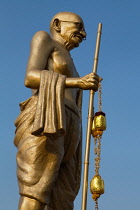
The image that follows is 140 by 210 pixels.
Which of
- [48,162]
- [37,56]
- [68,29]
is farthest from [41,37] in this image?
[48,162]

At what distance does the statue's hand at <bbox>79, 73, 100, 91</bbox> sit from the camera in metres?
5.08

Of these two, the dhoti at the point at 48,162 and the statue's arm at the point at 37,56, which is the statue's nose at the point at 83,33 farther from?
the dhoti at the point at 48,162

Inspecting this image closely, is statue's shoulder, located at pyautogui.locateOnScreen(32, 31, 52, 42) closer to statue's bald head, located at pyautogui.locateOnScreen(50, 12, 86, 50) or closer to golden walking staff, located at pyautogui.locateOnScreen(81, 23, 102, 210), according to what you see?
statue's bald head, located at pyautogui.locateOnScreen(50, 12, 86, 50)

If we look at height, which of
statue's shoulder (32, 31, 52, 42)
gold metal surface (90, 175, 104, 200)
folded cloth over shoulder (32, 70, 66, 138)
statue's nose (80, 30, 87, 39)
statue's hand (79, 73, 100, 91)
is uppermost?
statue's nose (80, 30, 87, 39)

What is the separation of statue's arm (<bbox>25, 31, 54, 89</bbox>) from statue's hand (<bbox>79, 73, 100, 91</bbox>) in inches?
21.1

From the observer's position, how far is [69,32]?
6109 millimetres

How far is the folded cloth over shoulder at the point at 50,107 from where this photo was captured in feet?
16.3

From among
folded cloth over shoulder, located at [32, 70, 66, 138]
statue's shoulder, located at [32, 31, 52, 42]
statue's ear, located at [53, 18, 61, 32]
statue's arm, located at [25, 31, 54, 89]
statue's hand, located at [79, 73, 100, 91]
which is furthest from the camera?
statue's ear, located at [53, 18, 61, 32]

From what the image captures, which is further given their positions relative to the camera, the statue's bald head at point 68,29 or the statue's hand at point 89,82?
the statue's bald head at point 68,29

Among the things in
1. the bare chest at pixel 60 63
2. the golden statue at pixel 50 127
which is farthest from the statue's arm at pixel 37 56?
the bare chest at pixel 60 63

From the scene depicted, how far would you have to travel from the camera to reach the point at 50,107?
16.7 ft

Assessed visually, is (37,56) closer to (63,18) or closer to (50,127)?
(63,18)

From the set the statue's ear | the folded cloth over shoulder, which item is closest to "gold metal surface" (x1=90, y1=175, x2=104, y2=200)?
the folded cloth over shoulder

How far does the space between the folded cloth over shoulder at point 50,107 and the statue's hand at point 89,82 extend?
23 cm
